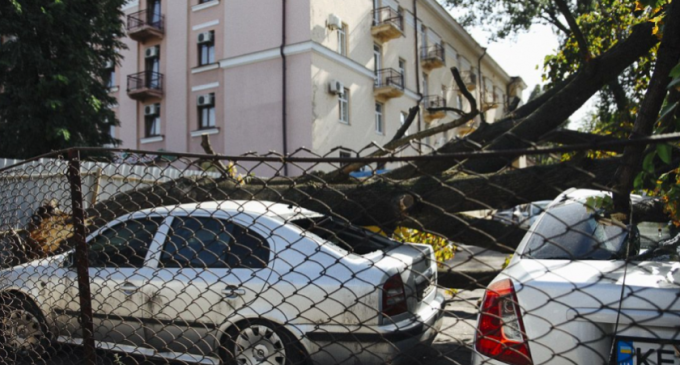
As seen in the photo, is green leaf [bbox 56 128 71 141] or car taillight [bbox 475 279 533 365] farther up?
green leaf [bbox 56 128 71 141]

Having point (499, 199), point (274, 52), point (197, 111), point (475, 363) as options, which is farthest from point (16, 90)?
point (475, 363)

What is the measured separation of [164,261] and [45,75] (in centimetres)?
1222

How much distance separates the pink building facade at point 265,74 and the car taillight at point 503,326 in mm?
13928

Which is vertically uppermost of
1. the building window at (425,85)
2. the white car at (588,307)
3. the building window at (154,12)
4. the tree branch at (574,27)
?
the building window at (154,12)

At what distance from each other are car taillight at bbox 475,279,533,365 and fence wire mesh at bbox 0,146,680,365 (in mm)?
10

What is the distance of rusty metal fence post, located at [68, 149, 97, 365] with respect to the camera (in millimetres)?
2182

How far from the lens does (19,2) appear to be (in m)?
12.8

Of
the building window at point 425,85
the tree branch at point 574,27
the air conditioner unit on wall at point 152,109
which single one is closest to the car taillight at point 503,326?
the tree branch at point 574,27

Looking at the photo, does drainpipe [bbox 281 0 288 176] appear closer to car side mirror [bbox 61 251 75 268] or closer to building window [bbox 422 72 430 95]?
building window [bbox 422 72 430 95]

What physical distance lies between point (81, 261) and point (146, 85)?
19.1 m

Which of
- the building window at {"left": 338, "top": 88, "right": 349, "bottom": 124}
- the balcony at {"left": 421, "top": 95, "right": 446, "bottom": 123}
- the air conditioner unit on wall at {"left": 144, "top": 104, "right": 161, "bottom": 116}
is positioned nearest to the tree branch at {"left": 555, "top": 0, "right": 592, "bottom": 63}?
the building window at {"left": 338, "top": 88, "right": 349, "bottom": 124}

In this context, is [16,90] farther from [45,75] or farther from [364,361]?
[364,361]

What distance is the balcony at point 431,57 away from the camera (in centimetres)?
2375

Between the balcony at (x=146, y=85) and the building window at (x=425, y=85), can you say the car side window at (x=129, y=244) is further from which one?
the building window at (x=425, y=85)
